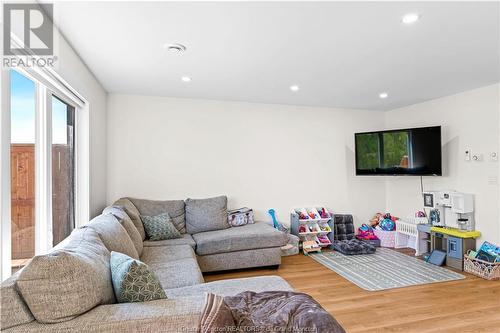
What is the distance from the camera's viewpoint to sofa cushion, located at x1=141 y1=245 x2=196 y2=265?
8.95 ft

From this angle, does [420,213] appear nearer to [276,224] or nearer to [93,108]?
[276,224]

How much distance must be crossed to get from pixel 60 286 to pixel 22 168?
108 cm

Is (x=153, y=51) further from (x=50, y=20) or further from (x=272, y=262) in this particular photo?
(x=272, y=262)

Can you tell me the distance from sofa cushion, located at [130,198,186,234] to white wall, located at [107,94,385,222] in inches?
8.6

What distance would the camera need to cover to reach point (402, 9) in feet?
6.04

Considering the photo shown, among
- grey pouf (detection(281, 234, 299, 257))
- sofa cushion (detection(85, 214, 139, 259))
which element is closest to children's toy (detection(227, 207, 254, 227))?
grey pouf (detection(281, 234, 299, 257))

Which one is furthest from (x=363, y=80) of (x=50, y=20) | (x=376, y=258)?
(x=50, y=20)

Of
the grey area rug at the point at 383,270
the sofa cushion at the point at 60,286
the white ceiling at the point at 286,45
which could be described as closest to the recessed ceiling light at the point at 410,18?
the white ceiling at the point at 286,45

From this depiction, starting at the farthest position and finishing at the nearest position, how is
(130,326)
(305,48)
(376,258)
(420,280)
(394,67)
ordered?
1. (376,258)
2. (420,280)
3. (394,67)
4. (305,48)
5. (130,326)

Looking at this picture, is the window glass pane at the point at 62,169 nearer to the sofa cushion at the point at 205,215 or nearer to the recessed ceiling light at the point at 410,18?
the sofa cushion at the point at 205,215

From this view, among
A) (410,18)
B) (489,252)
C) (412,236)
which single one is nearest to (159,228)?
(410,18)

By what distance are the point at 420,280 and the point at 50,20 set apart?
14.2ft

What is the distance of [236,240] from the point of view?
11.6ft

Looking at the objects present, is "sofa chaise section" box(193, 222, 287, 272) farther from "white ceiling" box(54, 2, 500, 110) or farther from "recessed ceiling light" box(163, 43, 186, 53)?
"recessed ceiling light" box(163, 43, 186, 53)
